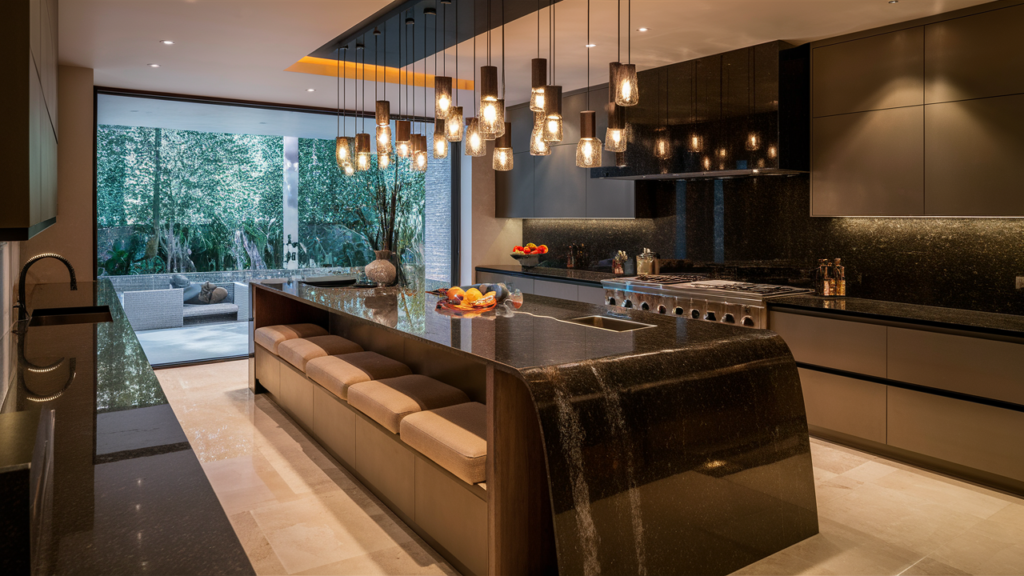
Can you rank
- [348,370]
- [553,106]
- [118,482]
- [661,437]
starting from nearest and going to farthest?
1. [118,482]
2. [661,437]
3. [553,106]
4. [348,370]

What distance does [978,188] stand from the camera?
11.7 ft

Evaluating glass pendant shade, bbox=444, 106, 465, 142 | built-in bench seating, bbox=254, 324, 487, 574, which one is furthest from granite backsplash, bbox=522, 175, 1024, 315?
built-in bench seating, bbox=254, 324, 487, 574

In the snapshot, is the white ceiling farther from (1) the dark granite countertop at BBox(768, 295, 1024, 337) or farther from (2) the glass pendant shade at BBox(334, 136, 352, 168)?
(1) the dark granite countertop at BBox(768, 295, 1024, 337)

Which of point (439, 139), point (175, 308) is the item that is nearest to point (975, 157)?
point (439, 139)

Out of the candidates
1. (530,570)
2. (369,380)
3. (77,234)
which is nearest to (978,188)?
(530,570)

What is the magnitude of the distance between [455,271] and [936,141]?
15.7ft

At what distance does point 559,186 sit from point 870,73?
2.93 metres

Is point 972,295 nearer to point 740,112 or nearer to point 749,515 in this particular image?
point 740,112

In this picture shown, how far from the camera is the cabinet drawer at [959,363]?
3.17 meters

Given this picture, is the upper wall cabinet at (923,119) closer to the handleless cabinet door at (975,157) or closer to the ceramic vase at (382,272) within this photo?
the handleless cabinet door at (975,157)

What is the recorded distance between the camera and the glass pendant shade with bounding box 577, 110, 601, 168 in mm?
2807

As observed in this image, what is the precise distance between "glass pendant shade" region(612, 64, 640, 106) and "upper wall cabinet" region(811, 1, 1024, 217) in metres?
2.22

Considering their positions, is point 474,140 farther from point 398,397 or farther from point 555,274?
point 555,274

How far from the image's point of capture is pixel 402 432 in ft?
9.13
